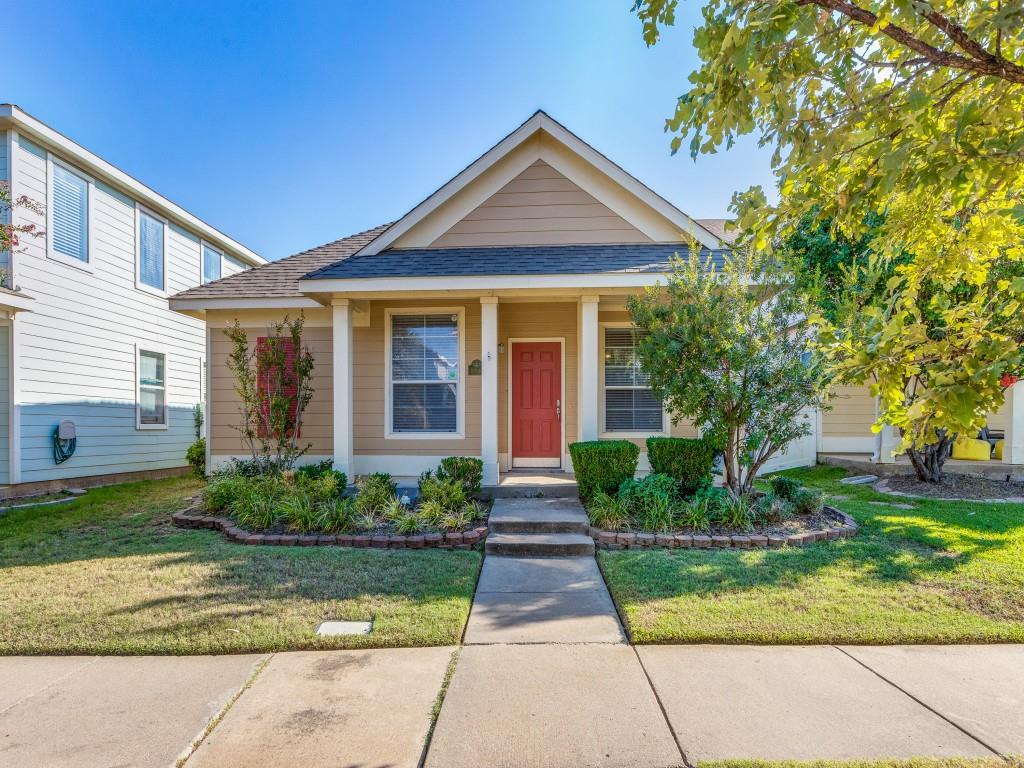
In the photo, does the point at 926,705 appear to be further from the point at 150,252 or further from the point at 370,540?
the point at 150,252

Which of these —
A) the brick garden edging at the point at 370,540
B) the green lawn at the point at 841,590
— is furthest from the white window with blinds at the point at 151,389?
the green lawn at the point at 841,590

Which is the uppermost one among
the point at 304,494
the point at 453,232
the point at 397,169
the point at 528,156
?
the point at 397,169

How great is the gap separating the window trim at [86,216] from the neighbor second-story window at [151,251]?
1.21m

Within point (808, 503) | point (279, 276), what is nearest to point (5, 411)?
point (279, 276)

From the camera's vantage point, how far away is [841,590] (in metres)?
4.30

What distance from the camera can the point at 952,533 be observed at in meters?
5.95

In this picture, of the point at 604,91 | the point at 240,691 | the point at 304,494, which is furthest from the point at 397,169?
the point at 240,691

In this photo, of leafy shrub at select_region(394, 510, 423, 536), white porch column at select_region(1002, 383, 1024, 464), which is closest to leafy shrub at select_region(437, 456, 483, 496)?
leafy shrub at select_region(394, 510, 423, 536)

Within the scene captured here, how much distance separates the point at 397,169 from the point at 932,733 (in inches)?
550

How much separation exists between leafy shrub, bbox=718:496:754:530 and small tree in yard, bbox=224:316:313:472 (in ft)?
20.4

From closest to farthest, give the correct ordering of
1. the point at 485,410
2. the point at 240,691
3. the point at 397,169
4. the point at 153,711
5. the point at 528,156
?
the point at 153,711
the point at 240,691
the point at 485,410
the point at 528,156
the point at 397,169

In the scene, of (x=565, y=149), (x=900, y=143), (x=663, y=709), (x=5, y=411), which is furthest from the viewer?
(x=5, y=411)

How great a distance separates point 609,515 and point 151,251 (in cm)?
1175

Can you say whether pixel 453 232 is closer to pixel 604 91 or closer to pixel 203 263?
pixel 604 91
